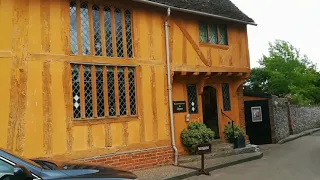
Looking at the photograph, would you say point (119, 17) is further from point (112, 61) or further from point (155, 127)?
point (155, 127)

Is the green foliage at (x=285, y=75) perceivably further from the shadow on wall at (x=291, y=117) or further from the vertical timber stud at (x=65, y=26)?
the vertical timber stud at (x=65, y=26)

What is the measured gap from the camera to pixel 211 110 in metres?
14.2

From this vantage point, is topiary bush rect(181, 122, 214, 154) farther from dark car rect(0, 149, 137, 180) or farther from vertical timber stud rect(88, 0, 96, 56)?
dark car rect(0, 149, 137, 180)

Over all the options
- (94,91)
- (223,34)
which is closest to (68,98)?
(94,91)

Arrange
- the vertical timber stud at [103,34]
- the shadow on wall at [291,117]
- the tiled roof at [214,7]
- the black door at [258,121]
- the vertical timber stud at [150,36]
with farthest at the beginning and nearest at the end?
the shadow on wall at [291,117] → the black door at [258,121] → the tiled roof at [214,7] → the vertical timber stud at [150,36] → the vertical timber stud at [103,34]

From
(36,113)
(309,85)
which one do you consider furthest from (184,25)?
(309,85)

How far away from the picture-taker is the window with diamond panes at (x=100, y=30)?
9430 mm

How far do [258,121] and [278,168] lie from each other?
20.6 feet

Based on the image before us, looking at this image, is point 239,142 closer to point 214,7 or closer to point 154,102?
point 154,102

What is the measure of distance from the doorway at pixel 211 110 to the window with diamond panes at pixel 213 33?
196 centimetres

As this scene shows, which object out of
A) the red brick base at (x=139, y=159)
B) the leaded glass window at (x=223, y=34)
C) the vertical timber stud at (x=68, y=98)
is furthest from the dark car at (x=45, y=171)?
the leaded glass window at (x=223, y=34)

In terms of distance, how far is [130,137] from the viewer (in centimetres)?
1005

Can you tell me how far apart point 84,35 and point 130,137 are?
3.20 m

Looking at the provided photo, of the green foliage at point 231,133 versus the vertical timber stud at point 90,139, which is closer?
the vertical timber stud at point 90,139
